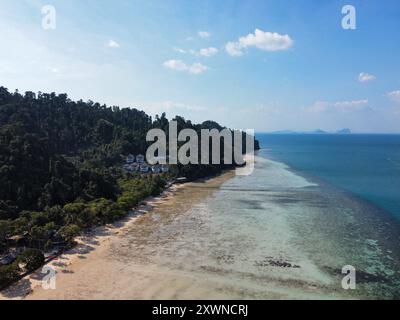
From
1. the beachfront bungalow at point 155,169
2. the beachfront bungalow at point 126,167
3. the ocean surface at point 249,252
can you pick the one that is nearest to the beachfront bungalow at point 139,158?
the beachfront bungalow at point 126,167

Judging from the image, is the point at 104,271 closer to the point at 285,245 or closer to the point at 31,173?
the point at 285,245

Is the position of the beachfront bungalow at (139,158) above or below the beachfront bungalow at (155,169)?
above

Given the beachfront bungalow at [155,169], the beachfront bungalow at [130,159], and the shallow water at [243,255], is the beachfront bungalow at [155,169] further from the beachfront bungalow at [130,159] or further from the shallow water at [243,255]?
the shallow water at [243,255]

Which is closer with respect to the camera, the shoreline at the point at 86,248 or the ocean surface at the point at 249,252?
the shoreline at the point at 86,248

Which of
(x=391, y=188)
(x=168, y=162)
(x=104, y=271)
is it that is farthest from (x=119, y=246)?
(x=391, y=188)

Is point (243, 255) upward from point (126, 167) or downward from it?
downward

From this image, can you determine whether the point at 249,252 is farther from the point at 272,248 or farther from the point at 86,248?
the point at 86,248

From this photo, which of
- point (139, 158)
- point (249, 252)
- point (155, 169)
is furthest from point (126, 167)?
point (249, 252)

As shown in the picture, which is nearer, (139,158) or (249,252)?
(249,252)

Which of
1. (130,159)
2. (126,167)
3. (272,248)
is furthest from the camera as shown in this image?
(130,159)
